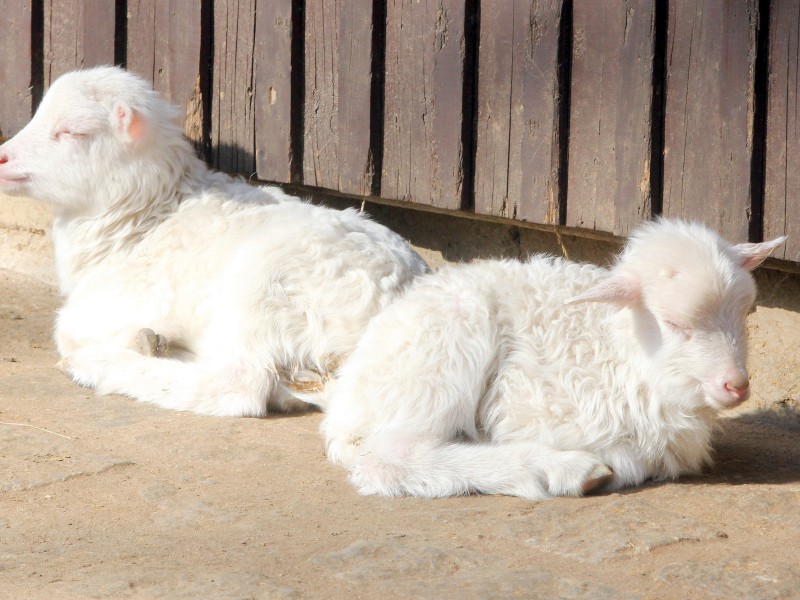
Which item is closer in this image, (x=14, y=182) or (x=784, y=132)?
(x=784, y=132)

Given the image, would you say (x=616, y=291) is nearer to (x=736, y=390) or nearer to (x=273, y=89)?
(x=736, y=390)

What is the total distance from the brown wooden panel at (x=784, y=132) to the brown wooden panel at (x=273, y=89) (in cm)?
291

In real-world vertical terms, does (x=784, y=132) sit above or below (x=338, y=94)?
below

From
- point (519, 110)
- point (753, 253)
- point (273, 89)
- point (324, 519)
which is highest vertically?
point (273, 89)

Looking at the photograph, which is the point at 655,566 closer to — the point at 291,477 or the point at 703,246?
the point at 703,246

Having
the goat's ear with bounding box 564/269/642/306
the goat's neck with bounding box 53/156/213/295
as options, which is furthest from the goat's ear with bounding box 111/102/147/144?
the goat's ear with bounding box 564/269/642/306

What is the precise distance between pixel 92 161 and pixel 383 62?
5.76 ft

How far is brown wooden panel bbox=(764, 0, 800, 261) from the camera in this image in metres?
4.92

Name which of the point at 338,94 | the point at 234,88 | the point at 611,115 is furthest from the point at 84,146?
the point at 611,115

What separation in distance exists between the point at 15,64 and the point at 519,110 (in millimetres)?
3946

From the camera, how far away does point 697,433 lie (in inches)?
175

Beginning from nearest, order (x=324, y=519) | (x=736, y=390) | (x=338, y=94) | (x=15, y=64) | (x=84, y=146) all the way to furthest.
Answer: (x=324, y=519) → (x=736, y=390) → (x=84, y=146) → (x=338, y=94) → (x=15, y=64)

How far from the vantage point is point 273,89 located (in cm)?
684

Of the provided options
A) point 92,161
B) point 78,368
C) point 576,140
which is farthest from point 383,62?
point 78,368
